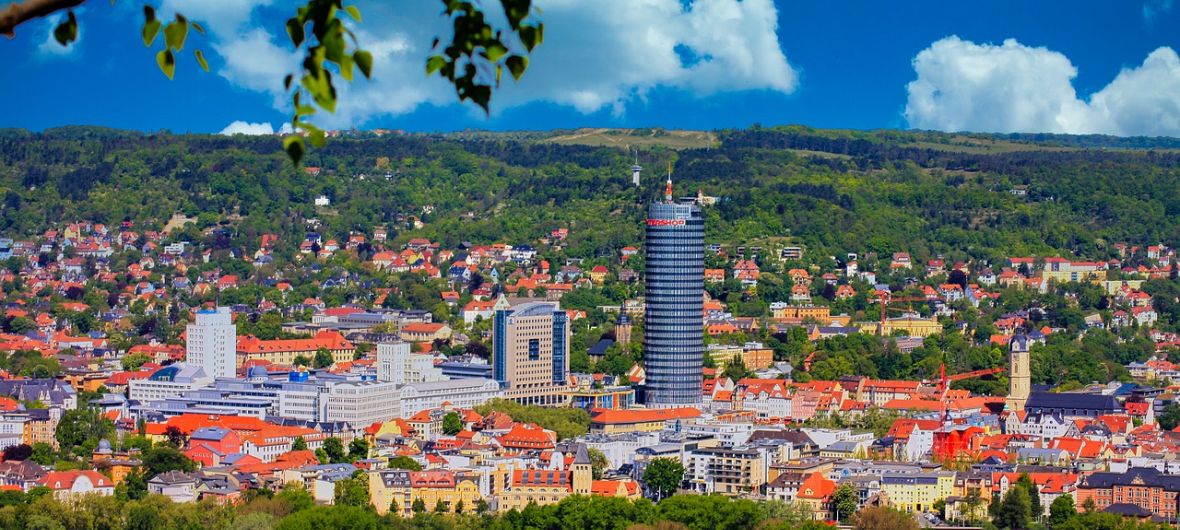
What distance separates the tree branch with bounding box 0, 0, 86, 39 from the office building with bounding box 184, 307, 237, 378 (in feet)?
157

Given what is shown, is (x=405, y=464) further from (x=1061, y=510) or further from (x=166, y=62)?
(x=166, y=62)

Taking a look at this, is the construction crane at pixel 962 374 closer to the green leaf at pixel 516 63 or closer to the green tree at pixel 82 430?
the green tree at pixel 82 430

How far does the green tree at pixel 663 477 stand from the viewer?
3656 centimetres

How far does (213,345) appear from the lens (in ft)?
169

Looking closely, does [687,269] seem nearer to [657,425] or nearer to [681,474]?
[657,425]

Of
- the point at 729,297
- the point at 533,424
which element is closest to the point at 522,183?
the point at 729,297

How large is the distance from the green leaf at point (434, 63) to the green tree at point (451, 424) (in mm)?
39651

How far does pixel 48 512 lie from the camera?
31.4 metres

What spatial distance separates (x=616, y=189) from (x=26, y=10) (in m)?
82.6

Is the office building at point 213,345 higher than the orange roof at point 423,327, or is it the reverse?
the orange roof at point 423,327

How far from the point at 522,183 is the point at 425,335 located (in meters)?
33.1

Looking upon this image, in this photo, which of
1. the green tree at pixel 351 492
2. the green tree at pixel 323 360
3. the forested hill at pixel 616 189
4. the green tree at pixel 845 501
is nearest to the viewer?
the green tree at pixel 351 492

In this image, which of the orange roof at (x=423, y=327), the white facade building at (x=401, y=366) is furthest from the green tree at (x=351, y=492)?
the orange roof at (x=423, y=327)

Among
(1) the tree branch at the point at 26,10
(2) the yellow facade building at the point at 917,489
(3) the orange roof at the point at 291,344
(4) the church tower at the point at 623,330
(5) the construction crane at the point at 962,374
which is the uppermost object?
(4) the church tower at the point at 623,330
